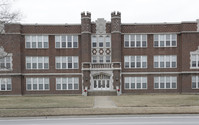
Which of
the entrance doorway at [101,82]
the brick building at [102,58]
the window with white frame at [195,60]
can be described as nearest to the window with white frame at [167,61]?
the brick building at [102,58]

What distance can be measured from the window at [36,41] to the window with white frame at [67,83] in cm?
563

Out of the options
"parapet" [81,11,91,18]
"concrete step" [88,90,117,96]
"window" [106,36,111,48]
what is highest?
"parapet" [81,11,91,18]

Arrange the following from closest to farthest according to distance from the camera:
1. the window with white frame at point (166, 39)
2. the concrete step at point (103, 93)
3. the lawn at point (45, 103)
Answer: the lawn at point (45, 103) < the concrete step at point (103, 93) < the window with white frame at point (166, 39)

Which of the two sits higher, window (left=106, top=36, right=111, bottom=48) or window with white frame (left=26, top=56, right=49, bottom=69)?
window (left=106, top=36, right=111, bottom=48)

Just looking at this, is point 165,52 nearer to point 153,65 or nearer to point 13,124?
point 153,65

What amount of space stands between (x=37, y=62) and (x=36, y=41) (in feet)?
10.3

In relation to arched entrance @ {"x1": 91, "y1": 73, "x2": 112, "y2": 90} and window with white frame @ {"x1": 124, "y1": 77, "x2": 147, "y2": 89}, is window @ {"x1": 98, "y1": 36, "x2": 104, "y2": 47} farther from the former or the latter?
window with white frame @ {"x1": 124, "y1": 77, "x2": 147, "y2": 89}

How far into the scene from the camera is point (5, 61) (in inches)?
1335

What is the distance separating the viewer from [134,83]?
34.8m

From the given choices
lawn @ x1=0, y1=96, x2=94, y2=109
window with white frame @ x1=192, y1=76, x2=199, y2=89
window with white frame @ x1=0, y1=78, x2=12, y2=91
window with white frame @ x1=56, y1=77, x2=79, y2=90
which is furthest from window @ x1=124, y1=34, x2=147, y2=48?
window with white frame @ x1=0, y1=78, x2=12, y2=91

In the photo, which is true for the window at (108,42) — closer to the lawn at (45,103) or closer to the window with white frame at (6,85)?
the lawn at (45,103)

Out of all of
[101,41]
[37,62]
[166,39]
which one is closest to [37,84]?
[37,62]

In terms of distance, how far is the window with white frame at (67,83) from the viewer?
34.7 metres

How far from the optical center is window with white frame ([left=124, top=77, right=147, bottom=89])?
34719 mm
